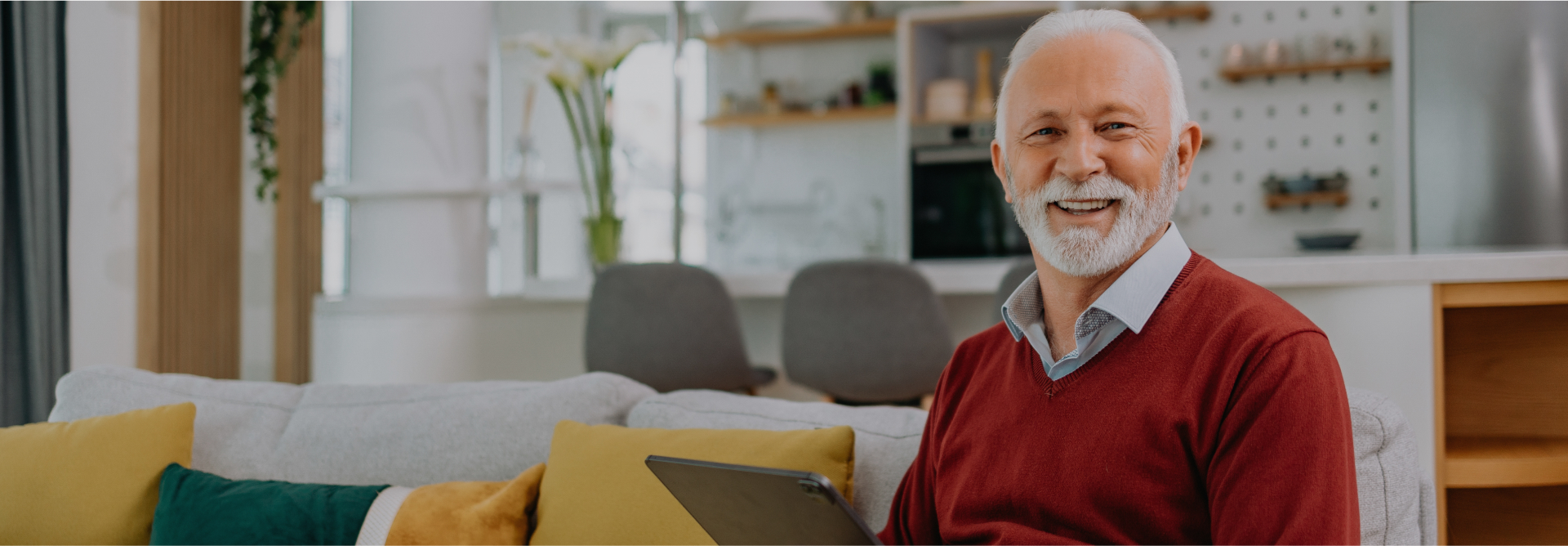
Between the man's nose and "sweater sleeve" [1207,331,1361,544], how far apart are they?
249 millimetres

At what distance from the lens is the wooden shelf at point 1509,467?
1.74 m

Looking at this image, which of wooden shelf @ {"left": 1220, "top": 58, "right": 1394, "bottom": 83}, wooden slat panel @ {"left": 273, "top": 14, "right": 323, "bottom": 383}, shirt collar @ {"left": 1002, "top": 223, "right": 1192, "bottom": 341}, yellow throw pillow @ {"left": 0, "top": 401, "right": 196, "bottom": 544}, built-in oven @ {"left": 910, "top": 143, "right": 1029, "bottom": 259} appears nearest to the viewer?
shirt collar @ {"left": 1002, "top": 223, "right": 1192, "bottom": 341}

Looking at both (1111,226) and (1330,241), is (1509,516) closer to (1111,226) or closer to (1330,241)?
(1111,226)

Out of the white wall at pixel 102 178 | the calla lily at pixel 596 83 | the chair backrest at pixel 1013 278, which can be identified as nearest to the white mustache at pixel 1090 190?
the chair backrest at pixel 1013 278

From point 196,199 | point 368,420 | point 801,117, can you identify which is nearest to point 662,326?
point 368,420

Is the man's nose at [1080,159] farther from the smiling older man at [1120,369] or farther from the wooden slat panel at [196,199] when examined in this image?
the wooden slat panel at [196,199]

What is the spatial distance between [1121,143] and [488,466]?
1037mm

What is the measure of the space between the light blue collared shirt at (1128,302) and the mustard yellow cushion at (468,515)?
0.76 metres

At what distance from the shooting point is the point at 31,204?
2.60 meters

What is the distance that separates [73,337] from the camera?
2.72m

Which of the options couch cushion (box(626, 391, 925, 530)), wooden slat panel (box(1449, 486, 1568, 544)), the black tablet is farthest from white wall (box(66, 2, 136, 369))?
wooden slat panel (box(1449, 486, 1568, 544))

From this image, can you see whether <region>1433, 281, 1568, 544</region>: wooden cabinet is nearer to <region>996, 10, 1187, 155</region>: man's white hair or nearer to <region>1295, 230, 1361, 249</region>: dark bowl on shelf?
<region>996, 10, 1187, 155</region>: man's white hair

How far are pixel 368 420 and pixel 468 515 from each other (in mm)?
384

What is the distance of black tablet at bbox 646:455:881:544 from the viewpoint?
77cm
